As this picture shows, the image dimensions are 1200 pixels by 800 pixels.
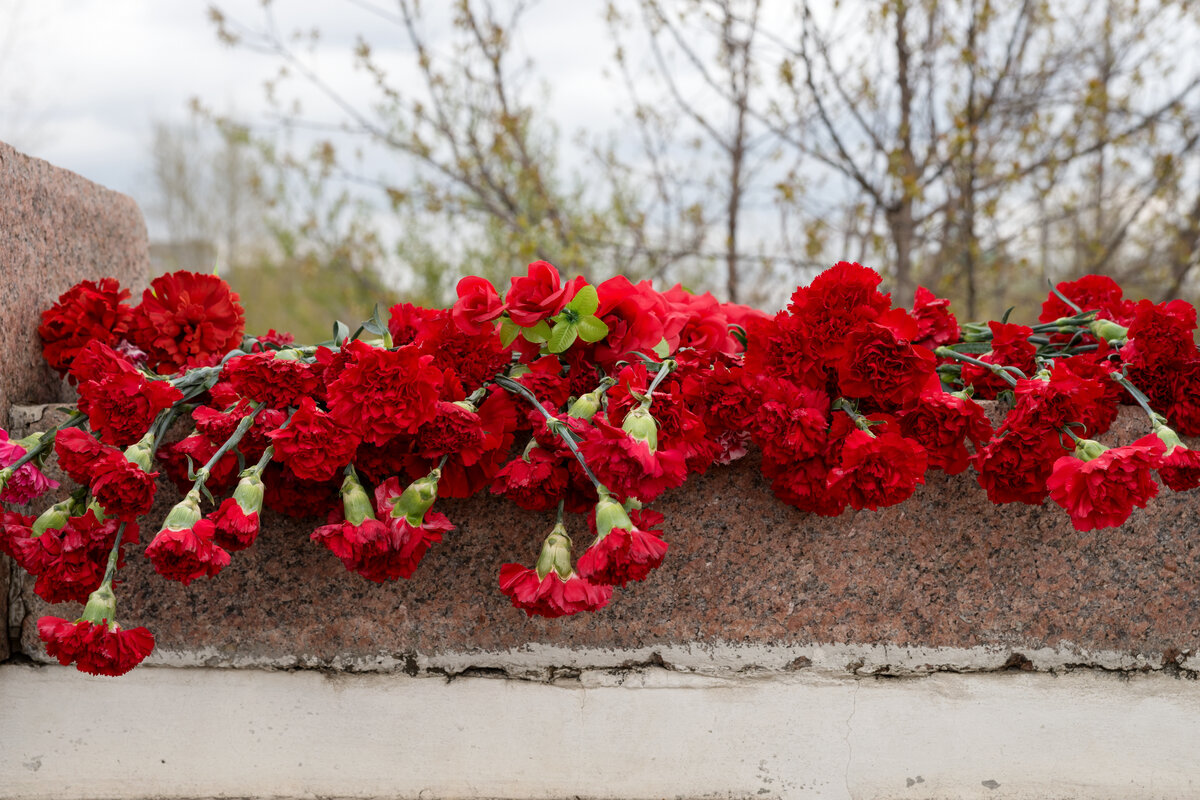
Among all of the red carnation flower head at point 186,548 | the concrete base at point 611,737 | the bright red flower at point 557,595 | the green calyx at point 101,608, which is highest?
the red carnation flower head at point 186,548

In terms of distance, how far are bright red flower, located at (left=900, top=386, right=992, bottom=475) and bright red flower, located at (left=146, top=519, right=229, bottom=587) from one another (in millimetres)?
873

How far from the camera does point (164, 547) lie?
95 cm

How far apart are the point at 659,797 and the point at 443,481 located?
1.96 feet

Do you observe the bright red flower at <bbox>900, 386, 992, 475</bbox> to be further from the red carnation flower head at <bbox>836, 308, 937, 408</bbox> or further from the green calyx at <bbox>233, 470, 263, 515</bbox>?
the green calyx at <bbox>233, 470, 263, 515</bbox>

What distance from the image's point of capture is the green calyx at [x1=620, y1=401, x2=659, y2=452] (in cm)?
96

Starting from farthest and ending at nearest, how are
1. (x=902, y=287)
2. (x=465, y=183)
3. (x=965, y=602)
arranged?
(x=465, y=183)
(x=902, y=287)
(x=965, y=602)

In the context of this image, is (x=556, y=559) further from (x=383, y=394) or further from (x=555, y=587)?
(x=383, y=394)

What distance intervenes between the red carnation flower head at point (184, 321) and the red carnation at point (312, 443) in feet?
1.53

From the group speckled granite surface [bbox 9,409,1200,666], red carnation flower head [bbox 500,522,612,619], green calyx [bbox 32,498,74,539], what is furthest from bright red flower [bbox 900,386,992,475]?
green calyx [bbox 32,498,74,539]

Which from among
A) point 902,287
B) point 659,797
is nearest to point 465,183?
point 902,287

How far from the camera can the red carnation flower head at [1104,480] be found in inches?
38.9

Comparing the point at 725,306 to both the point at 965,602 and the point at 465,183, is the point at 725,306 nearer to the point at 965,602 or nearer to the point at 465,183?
the point at 965,602

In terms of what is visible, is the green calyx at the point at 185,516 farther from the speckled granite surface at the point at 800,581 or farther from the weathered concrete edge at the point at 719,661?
the weathered concrete edge at the point at 719,661

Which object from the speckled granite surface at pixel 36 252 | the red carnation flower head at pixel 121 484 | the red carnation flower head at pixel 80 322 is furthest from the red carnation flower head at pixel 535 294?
the speckled granite surface at pixel 36 252
